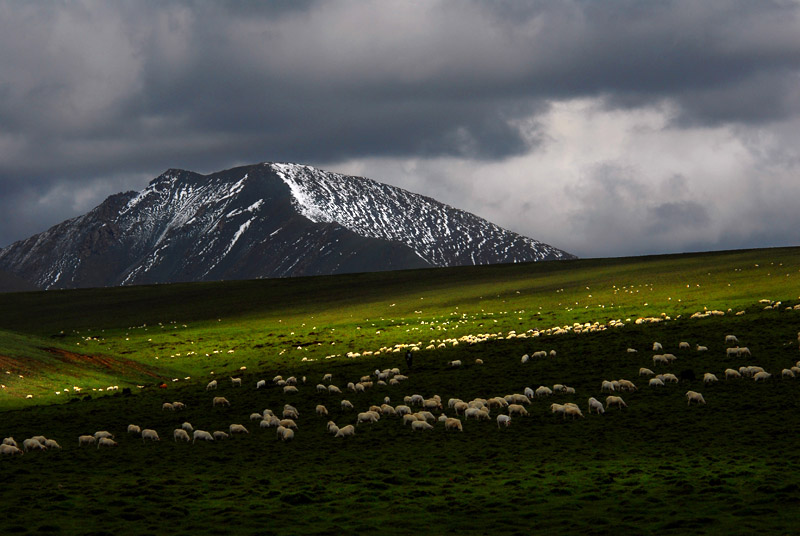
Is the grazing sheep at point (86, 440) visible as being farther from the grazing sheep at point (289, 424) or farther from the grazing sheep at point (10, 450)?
the grazing sheep at point (289, 424)

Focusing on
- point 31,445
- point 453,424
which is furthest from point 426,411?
point 31,445

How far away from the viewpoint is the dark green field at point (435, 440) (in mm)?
A: 19219

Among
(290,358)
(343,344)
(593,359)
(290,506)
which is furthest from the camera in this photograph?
(343,344)

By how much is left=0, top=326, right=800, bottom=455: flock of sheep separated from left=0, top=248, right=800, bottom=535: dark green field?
1.76 ft

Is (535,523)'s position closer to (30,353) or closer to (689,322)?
(689,322)

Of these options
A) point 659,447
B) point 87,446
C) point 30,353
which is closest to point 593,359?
point 659,447

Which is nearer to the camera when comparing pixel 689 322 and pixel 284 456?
pixel 284 456

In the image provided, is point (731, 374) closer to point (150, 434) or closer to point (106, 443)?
point (150, 434)

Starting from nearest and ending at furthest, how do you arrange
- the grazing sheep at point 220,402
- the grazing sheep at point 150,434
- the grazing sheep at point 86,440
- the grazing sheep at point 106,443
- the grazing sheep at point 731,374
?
1. the grazing sheep at point 106,443
2. the grazing sheep at point 86,440
3. the grazing sheep at point 150,434
4. the grazing sheep at point 731,374
5. the grazing sheep at point 220,402

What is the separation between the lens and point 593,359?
47281 millimetres

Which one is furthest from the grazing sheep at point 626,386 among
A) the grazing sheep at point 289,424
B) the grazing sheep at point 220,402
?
the grazing sheep at point 220,402

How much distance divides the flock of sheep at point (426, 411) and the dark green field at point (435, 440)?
21.1 inches

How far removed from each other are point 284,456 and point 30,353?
38.9 meters

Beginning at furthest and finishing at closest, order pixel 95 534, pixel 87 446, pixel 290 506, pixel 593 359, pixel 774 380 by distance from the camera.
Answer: pixel 593 359 < pixel 774 380 < pixel 87 446 < pixel 290 506 < pixel 95 534
